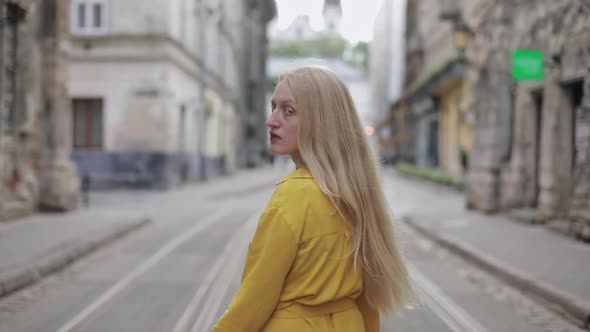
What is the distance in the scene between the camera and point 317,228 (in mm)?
1921

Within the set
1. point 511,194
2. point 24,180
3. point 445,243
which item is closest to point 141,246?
point 24,180

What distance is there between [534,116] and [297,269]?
13.0m

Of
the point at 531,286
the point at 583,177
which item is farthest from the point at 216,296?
the point at 583,177

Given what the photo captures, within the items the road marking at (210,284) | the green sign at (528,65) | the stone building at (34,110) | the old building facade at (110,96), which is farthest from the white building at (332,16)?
the road marking at (210,284)

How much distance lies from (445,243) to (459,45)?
1072cm

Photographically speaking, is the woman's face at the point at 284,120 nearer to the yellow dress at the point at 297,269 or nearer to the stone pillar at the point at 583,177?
the yellow dress at the point at 297,269

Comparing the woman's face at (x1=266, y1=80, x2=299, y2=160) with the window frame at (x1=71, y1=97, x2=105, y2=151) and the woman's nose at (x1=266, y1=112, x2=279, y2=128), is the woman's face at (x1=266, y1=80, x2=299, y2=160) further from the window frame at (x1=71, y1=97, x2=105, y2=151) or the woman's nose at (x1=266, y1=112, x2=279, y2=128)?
the window frame at (x1=71, y1=97, x2=105, y2=151)

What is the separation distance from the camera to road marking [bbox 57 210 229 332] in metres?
5.34

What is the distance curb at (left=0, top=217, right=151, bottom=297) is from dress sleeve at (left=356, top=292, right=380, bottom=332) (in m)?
5.02

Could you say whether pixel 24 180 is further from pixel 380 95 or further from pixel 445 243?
pixel 380 95

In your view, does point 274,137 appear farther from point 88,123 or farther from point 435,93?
point 435,93

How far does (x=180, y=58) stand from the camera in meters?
23.5

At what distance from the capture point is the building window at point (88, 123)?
21781mm

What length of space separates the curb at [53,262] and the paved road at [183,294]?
11 cm
